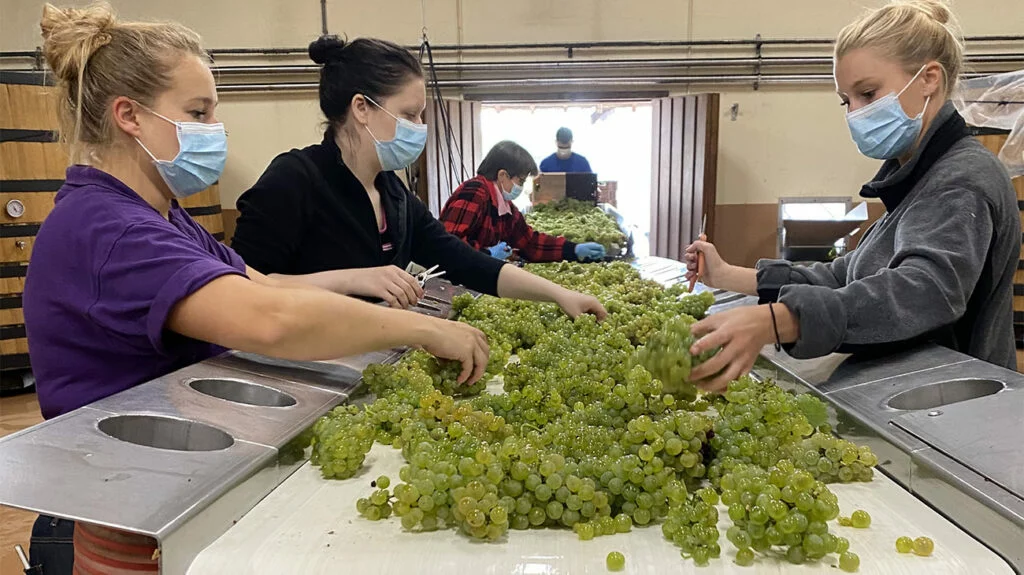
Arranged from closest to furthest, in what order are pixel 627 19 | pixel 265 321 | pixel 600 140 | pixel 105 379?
pixel 265 321 → pixel 105 379 → pixel 627 19 → pixel 600 140

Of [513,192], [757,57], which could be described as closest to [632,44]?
[757,57]

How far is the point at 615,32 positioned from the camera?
567 cm

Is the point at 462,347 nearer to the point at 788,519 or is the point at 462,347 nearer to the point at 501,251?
the point at 788,519

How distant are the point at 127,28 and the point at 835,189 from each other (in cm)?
584

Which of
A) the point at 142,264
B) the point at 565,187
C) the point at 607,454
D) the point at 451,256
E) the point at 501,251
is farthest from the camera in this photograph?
the point at 565,187

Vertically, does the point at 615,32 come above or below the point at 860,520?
above

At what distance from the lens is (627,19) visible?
5664mm

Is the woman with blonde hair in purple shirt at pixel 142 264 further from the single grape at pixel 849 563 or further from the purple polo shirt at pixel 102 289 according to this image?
the single grape at pixel 849 563

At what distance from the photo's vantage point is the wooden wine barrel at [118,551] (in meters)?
0.74

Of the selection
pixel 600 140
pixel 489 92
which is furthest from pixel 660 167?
pixel 600 140

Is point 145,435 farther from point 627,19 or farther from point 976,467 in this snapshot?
point 627,19

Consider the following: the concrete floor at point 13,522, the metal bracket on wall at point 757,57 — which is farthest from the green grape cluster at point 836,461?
the metal bracket on wall at point 757,57

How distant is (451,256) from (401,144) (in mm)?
410

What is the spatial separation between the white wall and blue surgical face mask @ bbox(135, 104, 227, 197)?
15.5 ft
